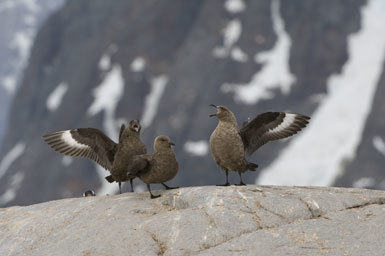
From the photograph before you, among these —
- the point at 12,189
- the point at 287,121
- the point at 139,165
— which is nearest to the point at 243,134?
the point at 287,121

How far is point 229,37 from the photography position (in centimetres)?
10988

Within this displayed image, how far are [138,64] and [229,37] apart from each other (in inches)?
802

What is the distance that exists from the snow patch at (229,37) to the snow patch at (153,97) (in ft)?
43.7

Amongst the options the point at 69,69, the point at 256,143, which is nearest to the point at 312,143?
the point at 69,69

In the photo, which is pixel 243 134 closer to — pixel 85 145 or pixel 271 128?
pixel 271 128

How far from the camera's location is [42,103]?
12800 centimetres

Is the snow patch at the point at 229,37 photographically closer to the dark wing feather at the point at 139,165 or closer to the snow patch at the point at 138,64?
the snow patch at the point at 138,64

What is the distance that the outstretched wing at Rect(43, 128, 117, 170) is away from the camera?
12555mm

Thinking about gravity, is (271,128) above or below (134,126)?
above

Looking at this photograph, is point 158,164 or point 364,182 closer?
point 158,164

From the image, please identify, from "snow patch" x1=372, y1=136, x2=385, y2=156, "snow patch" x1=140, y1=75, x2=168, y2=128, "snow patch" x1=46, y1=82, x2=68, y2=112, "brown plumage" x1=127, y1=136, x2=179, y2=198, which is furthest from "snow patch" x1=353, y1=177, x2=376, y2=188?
"brown plumage" x1=127, y1=136, x2=179, y2=198

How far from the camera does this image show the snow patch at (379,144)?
8575cm

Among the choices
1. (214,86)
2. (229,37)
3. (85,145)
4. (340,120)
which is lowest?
(85,145)

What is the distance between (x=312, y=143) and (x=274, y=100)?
11.1m
